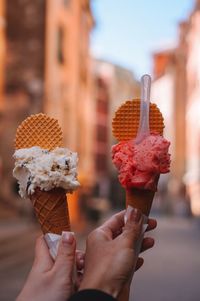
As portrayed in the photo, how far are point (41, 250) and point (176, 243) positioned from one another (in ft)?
65.5

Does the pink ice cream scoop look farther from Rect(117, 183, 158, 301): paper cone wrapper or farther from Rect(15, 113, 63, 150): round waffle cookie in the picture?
Rect(15, 113, 63, 150): round waffle cookie

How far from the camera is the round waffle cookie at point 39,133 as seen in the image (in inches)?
104

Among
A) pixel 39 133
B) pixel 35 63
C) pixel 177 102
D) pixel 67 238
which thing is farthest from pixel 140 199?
pixel 177 102

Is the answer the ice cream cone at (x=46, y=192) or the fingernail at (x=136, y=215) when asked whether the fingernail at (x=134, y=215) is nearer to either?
the fingernail at (x=136, y=215)

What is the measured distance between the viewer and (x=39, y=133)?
2.66 m

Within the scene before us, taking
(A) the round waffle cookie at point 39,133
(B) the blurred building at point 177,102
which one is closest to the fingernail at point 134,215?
(A) the round waffle cookie at point 39,133

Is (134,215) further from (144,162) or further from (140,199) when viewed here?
(144,162)

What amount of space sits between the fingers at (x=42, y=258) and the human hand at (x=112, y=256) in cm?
14

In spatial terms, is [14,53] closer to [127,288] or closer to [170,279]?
Answer: [170,279]

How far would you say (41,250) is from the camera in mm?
2393

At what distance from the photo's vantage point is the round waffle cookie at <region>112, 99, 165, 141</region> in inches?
99.0

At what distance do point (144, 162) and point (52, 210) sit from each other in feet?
1.17

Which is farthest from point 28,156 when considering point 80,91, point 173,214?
point 173,214

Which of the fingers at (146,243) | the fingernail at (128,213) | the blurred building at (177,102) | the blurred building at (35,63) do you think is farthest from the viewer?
the blurred building at (177,102)
